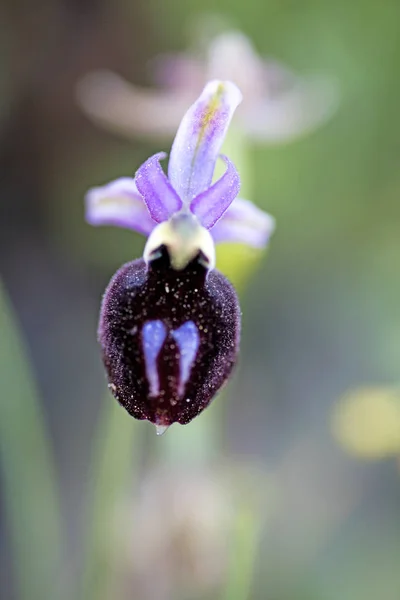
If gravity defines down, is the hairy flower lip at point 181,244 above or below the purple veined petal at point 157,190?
below

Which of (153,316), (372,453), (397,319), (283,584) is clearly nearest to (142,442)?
(283,584)

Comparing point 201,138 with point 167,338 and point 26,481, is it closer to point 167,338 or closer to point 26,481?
point 167,338

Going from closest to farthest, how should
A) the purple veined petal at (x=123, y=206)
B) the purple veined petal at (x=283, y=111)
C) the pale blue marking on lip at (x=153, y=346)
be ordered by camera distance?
the pale blue marking on lip at (x=153, y=346) → the purple veined petal at (x=123, y=206) → the purple veined petal at (x=283, y=111)

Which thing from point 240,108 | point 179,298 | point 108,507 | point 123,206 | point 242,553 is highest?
point 240,108

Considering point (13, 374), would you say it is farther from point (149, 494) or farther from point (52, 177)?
point (52, 177)

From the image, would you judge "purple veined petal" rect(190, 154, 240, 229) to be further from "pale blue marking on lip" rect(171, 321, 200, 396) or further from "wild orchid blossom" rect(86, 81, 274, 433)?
"pale blue marking on lip" rect(171, 321, 200, 396)

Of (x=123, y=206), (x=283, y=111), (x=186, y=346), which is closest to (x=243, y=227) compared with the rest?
(x=123, y=206)

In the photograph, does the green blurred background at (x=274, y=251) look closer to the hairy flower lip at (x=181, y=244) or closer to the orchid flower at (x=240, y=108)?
the orchid flower at (x=240, y=108)

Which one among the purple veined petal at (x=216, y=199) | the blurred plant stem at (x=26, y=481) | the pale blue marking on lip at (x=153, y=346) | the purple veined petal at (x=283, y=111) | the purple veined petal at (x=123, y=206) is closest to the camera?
the pale blue marking on lip at (x=153, y=346)

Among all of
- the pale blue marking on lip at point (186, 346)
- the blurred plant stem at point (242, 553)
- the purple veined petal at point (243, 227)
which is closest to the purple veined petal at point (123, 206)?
the purple veined petal at point (243, 227)
